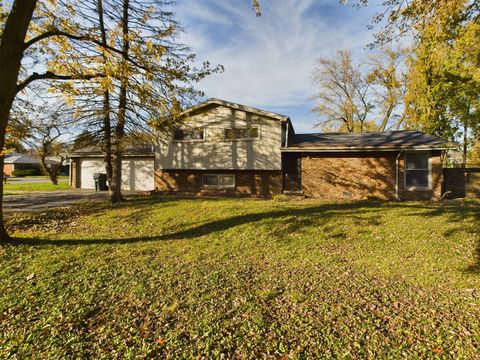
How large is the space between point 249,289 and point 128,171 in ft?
54.9

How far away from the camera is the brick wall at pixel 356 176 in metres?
13.6

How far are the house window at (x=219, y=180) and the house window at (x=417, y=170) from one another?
30.2ft

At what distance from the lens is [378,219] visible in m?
7.99

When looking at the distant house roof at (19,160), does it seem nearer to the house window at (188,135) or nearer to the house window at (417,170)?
the house window at (188,135)

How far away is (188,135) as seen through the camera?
1616cm

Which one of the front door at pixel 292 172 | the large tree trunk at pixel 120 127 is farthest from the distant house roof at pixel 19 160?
the front door at pixel 292 172

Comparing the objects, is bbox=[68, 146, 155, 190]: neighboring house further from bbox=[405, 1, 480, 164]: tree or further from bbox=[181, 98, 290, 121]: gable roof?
bbox=[405, 1, 480, 164]: tree

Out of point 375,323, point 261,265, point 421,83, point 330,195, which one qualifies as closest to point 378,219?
point 261,265

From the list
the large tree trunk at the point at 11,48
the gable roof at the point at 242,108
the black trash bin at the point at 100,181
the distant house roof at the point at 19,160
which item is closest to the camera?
the large tree trunk at the point at 11,48

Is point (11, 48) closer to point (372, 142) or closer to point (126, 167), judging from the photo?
point (126, 167)

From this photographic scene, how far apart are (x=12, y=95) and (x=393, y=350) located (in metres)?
8.33

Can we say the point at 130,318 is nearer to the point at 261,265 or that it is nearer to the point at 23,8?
the point at 261,265

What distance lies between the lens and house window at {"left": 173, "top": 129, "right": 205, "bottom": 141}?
52.3ft

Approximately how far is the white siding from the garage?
2405mm
